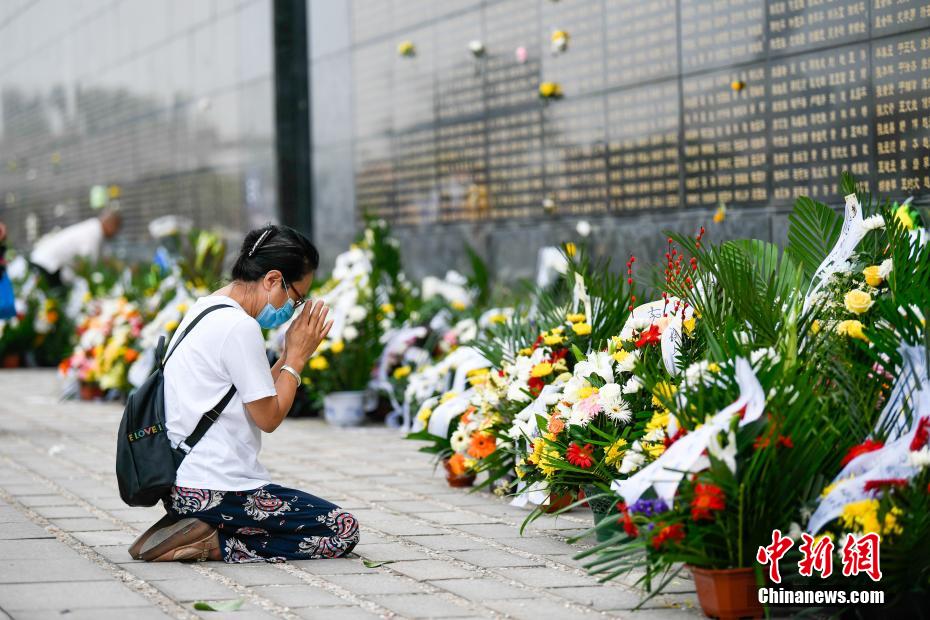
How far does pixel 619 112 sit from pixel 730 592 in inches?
215

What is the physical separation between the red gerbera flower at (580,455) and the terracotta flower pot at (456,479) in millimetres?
1426

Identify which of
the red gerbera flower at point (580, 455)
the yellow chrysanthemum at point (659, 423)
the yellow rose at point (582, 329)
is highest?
the yellow rose at point (582, 329)

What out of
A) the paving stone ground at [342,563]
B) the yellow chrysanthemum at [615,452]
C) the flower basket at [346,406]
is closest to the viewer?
the paving stone ground at [342,563]


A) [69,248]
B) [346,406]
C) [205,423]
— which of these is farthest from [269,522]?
[69,248]

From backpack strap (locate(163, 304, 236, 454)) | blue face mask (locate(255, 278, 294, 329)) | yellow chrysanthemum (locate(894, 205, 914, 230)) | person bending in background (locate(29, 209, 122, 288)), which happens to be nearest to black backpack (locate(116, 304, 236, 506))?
backpack strap (locate(163, 304, 236, 454))

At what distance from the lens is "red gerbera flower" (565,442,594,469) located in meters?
5.05

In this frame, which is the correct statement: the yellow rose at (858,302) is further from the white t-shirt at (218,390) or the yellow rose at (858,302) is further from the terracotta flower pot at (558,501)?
the white t-shirt at (218,390)

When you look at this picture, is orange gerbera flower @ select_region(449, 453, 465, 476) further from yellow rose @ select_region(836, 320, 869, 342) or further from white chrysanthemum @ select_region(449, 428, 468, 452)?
yellow rose @ select_region(836, 320, 869, 342)

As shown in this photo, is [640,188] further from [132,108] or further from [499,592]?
[132,108]

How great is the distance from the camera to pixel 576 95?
30.7ft

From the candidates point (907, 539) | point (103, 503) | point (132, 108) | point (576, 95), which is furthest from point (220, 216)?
point (907, 539)

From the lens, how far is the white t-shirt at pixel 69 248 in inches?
584

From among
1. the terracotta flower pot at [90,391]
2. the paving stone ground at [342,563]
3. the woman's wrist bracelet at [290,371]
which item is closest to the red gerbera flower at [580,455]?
the paving stone ground at [342,563]

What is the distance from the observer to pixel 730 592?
3873 millimetres
